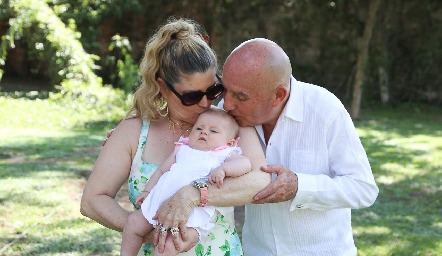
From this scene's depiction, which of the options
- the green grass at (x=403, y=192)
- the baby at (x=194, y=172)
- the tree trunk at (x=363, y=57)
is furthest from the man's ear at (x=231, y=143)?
the tree trunk at (x=363, y=57)

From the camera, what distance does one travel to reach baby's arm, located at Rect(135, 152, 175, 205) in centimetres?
249

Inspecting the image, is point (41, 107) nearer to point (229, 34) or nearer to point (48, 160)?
point (48, 160)

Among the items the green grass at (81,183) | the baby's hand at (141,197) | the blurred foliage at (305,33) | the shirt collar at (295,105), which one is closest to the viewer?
the baby's hand at (141,197)

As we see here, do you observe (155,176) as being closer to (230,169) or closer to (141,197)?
(141,197)

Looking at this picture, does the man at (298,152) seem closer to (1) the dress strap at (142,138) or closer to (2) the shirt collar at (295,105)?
(2) the shirt collar at (295,105)

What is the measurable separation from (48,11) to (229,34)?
5401mm

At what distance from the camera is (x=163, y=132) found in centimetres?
272

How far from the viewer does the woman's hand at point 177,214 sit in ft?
7.68

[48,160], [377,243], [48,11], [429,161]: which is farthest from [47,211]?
[48,11]

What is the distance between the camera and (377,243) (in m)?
5.76

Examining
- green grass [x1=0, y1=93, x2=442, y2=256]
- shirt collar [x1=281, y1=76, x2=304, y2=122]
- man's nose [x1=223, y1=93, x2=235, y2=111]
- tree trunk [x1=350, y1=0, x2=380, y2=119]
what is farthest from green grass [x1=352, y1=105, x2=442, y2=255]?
man's nose [x1=223, y1=93, x2=235, y2=111]

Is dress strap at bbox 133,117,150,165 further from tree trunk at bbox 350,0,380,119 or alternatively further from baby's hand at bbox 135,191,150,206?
tree trunk at bbox 350,0,380,119

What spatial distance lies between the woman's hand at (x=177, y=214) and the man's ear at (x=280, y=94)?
0.63m

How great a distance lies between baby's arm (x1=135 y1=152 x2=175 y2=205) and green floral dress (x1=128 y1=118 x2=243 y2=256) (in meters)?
0.08
